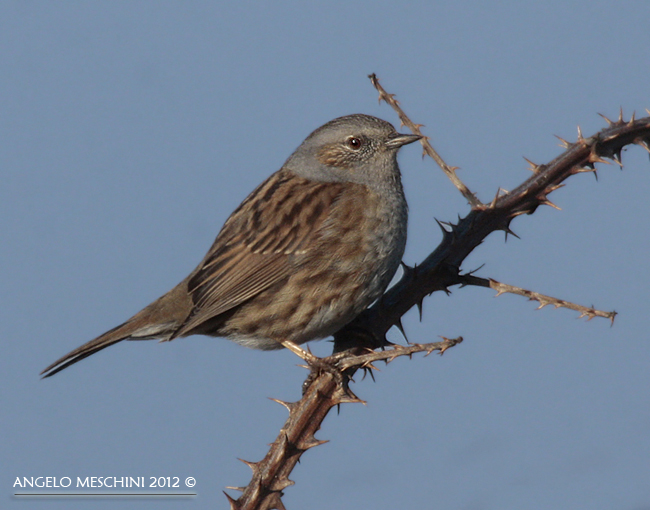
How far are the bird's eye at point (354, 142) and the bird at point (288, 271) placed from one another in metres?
0.27

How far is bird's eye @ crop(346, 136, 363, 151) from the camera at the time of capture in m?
5.13

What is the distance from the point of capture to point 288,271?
446cm

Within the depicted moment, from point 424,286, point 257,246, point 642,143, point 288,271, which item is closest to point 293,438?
point 424,286

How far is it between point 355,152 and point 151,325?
6.05 feet

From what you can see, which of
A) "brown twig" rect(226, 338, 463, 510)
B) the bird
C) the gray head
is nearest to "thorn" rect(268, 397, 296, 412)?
"brown twig" rect(226, 338, 463, 510)

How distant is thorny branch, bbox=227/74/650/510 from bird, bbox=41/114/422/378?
0.90ft

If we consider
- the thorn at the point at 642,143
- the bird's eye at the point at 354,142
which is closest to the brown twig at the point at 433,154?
the thorn at the point at 642,143

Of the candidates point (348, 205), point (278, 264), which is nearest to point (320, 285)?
point (278, 264)

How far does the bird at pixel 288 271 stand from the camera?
439 centimetres

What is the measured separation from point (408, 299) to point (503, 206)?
0.70 meters

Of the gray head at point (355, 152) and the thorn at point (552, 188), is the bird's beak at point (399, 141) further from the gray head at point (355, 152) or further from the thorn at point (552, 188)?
the thorn at point (552, 188)

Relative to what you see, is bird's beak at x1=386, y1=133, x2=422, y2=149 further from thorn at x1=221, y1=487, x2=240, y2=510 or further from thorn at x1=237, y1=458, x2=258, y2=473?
thorn at x1=221, y1=487, x2=240, y2=510

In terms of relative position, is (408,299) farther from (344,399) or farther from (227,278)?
(227,278)

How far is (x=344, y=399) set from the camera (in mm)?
3219
